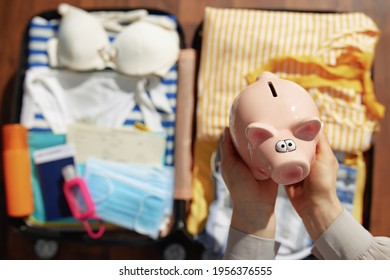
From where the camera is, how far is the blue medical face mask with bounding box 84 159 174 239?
2.74 ft

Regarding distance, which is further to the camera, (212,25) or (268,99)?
(212,25)

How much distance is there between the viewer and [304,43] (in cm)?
83

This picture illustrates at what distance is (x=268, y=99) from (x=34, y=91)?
59 centimetres

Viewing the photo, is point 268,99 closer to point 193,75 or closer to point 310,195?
point 310,195

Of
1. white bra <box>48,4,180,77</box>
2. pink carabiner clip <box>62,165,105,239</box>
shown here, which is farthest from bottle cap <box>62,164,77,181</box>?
white bra <box>48,4,180,77</box>

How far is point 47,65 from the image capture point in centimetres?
88

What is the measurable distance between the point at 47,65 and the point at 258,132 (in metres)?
0.61

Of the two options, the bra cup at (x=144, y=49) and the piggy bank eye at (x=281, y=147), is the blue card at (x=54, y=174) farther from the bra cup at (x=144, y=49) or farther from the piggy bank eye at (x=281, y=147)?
the piggy bank eye at (x=281, y=147)

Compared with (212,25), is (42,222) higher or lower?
lower

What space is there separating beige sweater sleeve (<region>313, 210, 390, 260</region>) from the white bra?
1.65ft

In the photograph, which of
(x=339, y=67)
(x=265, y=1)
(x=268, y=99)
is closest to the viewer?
(x=268, y=99)

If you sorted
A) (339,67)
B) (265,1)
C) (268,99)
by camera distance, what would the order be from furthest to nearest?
(265,1), (339,67), (268,99)

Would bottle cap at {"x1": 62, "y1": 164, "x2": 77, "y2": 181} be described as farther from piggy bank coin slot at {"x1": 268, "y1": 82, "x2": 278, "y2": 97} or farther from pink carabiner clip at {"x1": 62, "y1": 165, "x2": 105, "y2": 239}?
piggy bank coin slot at {"x1": 268, "y1": 82, "x2": 278, "y2": 97}
